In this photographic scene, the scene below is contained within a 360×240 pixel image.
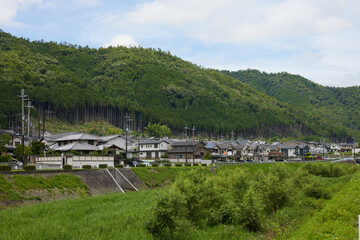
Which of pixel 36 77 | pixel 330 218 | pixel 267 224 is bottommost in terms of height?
pixel 267 224

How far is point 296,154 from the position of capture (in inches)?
5059

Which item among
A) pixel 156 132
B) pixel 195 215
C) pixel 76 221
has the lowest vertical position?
pixel 76 221

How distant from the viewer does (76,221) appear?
A: 24.7m

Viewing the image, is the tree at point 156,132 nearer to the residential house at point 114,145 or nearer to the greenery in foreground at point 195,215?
the residential house at point 114,145

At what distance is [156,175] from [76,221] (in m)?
31.2

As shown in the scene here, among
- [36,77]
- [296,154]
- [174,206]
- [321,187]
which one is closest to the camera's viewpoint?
[174,206]

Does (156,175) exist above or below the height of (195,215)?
below

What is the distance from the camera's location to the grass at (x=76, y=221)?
2091 centimetres

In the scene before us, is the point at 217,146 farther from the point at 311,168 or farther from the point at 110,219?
the point at 110,219

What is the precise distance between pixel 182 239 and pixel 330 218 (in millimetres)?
9540

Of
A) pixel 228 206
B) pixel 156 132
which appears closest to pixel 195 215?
pixel 228 206

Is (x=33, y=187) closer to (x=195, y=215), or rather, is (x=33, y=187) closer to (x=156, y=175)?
(x=195, y=215)

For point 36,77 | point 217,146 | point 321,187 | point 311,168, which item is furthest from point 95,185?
point 36,77

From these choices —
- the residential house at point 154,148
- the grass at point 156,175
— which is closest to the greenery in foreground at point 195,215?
the grass at point 156,175
